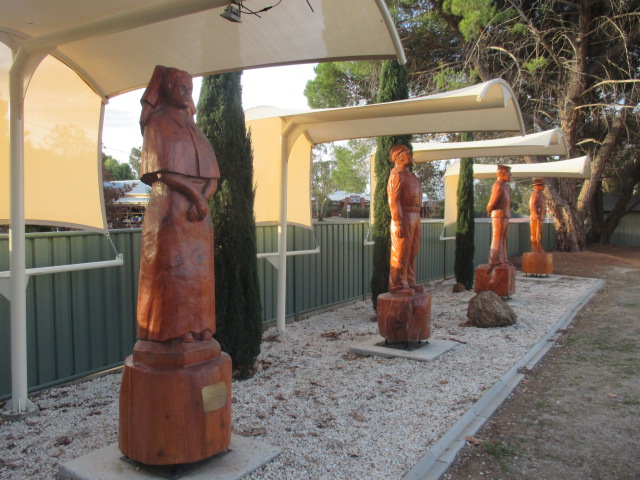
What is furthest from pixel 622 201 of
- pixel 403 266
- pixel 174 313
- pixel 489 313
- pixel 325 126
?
pixel 174 313

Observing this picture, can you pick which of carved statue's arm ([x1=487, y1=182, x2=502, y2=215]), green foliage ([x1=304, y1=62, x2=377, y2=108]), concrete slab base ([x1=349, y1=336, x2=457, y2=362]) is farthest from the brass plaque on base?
green foliage ([x1=304, y1=62, x2=377, y2=108])

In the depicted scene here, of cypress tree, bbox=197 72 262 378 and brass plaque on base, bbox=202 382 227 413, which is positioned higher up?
cypress tree, bbox=197 72 262 378

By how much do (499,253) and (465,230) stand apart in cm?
223

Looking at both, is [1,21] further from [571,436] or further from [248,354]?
[571,436]

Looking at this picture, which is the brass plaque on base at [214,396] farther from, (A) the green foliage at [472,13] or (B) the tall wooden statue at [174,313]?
(A) the green foliage at [472,13]

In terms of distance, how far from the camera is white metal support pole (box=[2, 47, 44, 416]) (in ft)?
12.6

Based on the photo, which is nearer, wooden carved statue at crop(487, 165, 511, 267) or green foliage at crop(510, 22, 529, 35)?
wooden carved statue at crop(487, 165, 511, 267)

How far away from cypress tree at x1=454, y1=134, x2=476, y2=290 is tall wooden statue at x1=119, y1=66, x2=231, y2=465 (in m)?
9.64

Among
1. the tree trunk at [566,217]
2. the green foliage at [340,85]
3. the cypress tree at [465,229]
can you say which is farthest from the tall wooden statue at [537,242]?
the green foliage at [340,85]

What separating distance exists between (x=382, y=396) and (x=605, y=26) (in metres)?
15.9

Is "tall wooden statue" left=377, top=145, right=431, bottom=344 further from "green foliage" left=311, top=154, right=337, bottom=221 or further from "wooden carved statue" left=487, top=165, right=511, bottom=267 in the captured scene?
"green foliage" left=311, top=154, right=337, bottom=221

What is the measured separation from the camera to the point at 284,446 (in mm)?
3516

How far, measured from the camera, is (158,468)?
3.01 m

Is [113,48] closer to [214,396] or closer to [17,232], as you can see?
[17,232]
